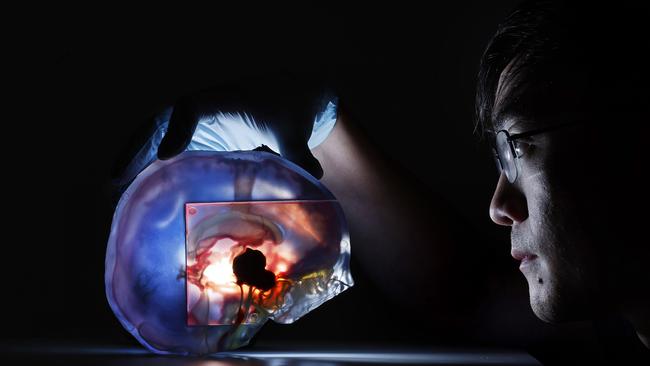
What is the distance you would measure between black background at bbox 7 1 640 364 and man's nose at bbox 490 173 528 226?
1.22 feet

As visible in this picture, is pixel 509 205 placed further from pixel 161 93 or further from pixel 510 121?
pixel 161 93

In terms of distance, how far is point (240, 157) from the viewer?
114 cm

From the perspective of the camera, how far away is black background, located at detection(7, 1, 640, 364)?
158 centimetres

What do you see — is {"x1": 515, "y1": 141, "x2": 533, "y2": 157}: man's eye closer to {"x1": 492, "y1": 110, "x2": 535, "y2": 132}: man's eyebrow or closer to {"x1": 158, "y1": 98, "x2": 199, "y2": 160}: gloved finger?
{"x1": 492, "y1": 110, "x2": 535, "y2": 132}: man's eyebrow

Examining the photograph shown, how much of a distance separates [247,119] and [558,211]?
52cm

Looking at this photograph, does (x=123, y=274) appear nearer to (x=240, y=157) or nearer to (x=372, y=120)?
(x=240, y=157)

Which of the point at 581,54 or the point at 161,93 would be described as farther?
the point at 161,93

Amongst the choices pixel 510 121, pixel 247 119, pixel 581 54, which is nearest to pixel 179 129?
pixel 247 119

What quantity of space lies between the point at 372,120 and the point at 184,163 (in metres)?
0.56

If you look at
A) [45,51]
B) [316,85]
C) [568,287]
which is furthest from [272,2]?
[568,287]

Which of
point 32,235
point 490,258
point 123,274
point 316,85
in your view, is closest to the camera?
point 123,274

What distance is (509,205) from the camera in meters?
1.17

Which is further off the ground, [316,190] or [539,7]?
[539,7]

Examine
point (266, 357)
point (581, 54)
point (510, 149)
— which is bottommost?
point (266, 357)
